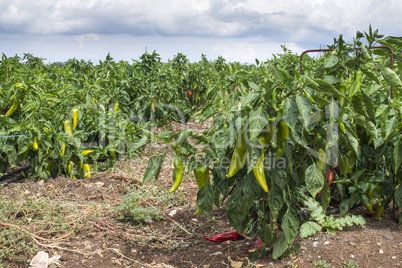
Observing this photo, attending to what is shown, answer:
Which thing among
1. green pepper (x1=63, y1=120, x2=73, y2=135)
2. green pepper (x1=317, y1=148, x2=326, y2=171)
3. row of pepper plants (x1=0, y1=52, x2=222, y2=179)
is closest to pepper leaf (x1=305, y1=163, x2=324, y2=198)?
green pepper (x1=317, y1=148, x2=326, y2=171)

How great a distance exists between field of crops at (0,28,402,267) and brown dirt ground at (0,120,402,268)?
0.10m

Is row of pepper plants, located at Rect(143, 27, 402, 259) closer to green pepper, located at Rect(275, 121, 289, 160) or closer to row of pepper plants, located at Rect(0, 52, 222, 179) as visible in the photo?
green pepper, located at Rect(275, 121, 289, 160)

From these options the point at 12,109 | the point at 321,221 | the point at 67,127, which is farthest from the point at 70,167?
the point at 321,221

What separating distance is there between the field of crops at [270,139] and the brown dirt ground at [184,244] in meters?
0.10

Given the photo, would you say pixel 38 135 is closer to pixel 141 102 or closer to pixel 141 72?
pixel 141 102

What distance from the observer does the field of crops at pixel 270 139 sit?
1905mm

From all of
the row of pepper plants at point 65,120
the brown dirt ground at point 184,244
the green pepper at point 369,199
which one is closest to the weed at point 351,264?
the brown dirt ground at point 184,244

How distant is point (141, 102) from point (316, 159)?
392 cm

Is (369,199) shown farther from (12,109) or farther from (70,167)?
(12,109)

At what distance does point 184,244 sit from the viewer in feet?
9.45

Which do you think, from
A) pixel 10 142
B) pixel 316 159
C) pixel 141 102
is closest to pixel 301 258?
pixel 316 159

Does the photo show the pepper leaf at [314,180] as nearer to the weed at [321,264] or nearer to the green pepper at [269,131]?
the green pepper at [269,131]

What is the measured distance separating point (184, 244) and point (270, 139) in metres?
1.31

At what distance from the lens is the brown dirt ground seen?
2.37m
